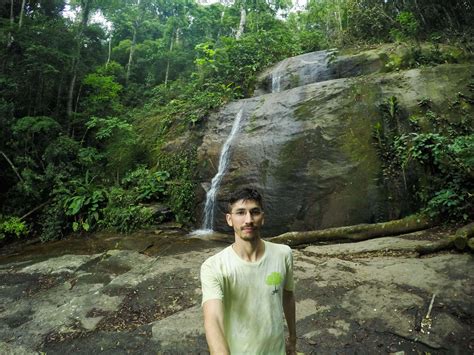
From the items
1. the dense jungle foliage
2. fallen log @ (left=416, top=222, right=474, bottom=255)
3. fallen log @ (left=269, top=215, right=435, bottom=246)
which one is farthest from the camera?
the dense jungle foliage

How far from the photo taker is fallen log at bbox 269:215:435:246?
666cm

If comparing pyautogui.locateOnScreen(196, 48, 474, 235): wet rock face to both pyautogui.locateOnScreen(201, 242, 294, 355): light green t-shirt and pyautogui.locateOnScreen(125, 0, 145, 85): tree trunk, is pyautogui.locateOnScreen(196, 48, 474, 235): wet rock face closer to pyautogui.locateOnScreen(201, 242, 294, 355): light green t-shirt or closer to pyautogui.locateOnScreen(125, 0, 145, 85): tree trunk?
pyautogui.locateOnScreen(201, 242, 294, 355): light green t-shirt

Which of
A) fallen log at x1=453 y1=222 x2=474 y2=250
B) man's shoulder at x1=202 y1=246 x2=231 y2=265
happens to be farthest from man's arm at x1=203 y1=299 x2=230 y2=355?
fallen log at x1=453 y1=222 x2=474 y2=250

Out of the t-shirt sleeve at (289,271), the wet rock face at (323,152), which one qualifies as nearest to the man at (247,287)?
the t-shirt sleeve at (289,271)

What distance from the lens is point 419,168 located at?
7.27m

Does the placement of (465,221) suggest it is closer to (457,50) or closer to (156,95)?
(457,50)

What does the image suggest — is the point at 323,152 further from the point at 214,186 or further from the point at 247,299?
the point at 247,299

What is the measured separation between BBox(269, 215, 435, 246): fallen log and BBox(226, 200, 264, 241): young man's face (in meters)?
5.23

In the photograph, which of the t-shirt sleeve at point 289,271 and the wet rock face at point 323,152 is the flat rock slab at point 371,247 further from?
the t-shirt sleeve at point 289,271

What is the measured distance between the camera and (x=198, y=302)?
4.52 m

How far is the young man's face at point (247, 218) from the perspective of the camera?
198 centimetres

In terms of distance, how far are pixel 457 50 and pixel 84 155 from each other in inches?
493

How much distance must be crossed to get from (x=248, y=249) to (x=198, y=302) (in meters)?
2.90

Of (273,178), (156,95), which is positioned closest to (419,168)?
(273,178)
